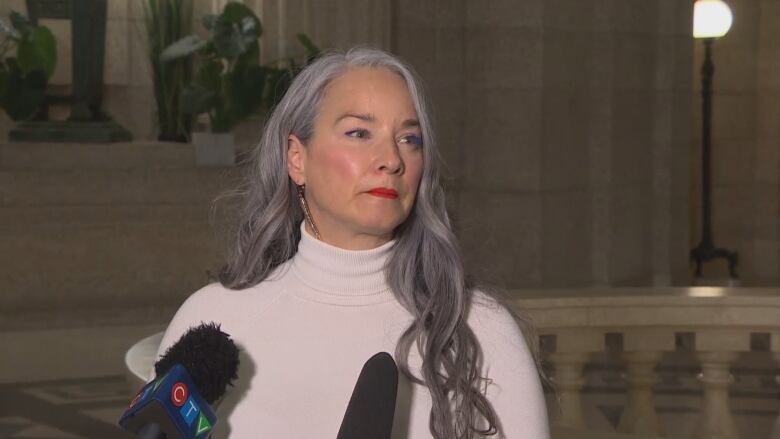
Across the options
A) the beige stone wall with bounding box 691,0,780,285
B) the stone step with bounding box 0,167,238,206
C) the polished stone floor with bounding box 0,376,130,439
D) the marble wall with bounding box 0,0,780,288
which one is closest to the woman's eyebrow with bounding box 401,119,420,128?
the polished stone floor with bounding box 0,376,130,439

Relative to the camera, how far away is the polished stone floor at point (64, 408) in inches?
253

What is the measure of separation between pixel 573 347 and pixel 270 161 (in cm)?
308

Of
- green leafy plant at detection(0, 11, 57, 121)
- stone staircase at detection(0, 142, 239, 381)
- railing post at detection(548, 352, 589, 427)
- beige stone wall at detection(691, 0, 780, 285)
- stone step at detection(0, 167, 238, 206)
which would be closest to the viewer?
railing post at detection(548, 352, 589, 427)

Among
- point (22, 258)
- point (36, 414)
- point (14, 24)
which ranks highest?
point (14, 24)

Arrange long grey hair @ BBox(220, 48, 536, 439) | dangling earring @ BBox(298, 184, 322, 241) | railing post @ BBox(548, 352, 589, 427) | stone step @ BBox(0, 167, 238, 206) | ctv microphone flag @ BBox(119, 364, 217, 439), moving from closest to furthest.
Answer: ctv microphone flag @ BBox(119, 364, 217, 439), long grey hair @ BBox(220, 48, 536, 439), dangling earring @ BBox(298, 184, 322, 241), railing post @ BBox(548, 352, 589, 427), stone step @ BBox(0, 167, 238, 206)

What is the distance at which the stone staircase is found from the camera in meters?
8.61

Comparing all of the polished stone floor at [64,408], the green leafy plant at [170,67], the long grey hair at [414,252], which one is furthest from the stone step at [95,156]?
the long grey hair at [414,252]

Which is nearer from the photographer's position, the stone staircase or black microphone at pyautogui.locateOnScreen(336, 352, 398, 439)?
black microphone at pyautogui.locateOnScreen(336, 352, 398, 439)

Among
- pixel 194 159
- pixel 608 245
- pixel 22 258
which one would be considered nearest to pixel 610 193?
pixel 608 245

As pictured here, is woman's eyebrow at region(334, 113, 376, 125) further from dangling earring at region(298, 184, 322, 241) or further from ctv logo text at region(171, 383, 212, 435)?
ctv logo text at region(171, 383, 212, 435)

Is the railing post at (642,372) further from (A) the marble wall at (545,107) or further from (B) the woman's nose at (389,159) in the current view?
(A) the marble wall at (545,107)

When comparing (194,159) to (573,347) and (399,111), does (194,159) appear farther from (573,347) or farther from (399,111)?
(399,111)

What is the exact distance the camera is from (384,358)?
170 centimetres

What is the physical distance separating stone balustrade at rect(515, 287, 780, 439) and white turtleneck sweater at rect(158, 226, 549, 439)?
2991mm
